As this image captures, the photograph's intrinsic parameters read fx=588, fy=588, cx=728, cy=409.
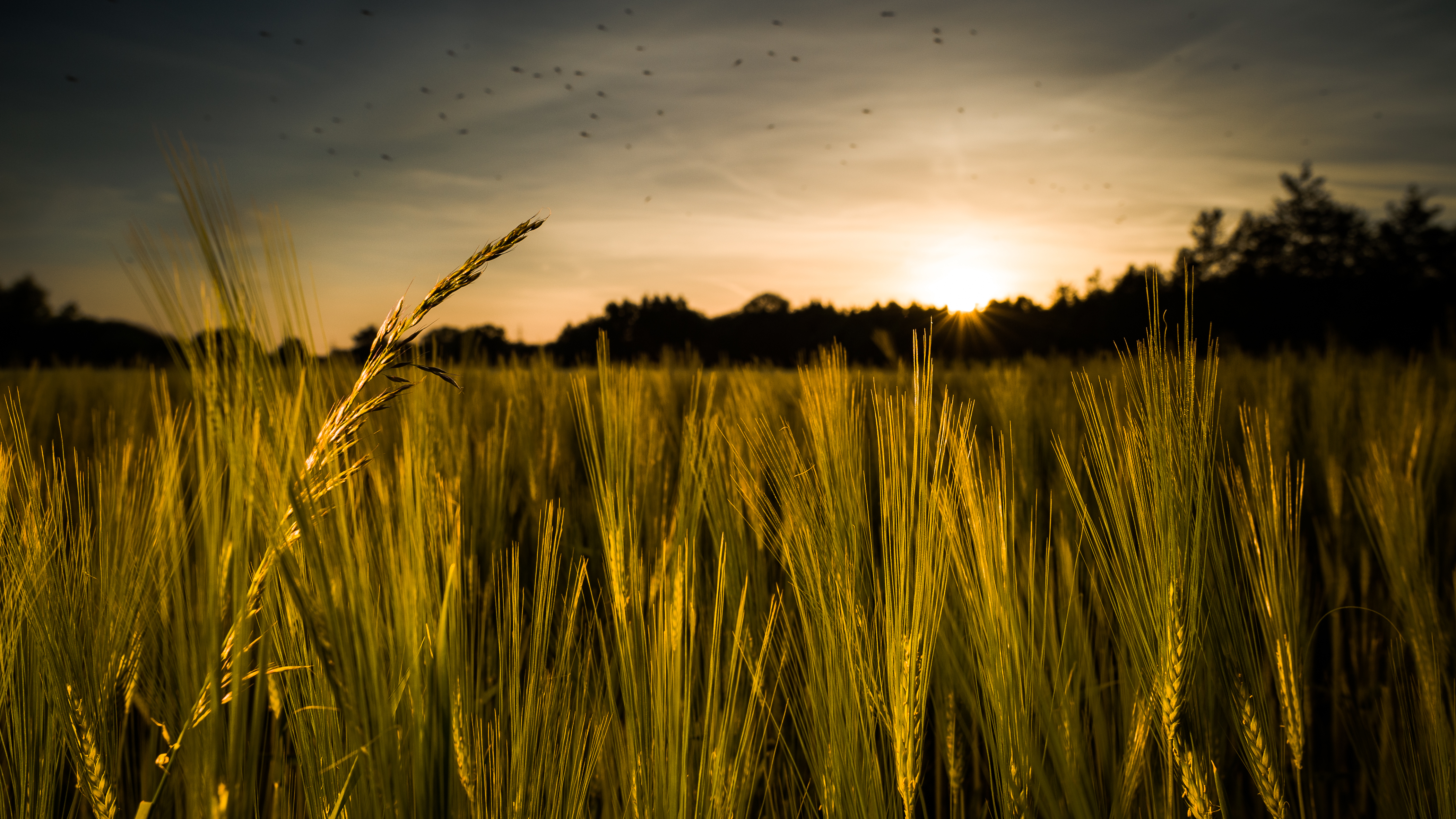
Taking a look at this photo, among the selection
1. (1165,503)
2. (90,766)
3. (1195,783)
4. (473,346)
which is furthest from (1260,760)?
(473,346)

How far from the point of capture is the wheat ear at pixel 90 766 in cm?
54

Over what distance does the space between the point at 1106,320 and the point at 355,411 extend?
13.0m

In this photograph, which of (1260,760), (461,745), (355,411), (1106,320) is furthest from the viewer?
(1106,320)

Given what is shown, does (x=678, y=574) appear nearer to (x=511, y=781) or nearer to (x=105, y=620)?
(x=511, y=781)

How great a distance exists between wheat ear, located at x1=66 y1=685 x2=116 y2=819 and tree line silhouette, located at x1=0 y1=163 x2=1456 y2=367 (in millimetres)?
445

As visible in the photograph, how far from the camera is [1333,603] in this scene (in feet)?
5.41

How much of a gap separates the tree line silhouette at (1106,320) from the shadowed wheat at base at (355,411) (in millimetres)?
98

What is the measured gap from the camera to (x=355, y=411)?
42cm

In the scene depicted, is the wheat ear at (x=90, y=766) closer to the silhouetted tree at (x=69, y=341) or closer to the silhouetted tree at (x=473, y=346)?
the silhouetted tree at (x=473, y=346)

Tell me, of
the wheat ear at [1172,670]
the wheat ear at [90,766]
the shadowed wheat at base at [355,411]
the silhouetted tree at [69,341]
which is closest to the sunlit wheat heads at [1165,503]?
the wheat ear at [1172,670]

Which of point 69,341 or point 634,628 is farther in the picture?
point 69,341

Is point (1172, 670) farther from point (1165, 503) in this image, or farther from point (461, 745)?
point (461, 745)

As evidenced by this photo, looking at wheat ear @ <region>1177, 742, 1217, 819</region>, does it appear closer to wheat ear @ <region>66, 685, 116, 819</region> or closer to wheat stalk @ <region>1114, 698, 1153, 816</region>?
wheat stalk @ <region>1114, 698, 1153, 816</region>

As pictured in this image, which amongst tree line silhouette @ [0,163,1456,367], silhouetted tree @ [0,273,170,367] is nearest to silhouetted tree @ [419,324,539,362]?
tree line silhouette @ [0,163,1456,367]
